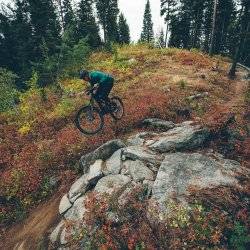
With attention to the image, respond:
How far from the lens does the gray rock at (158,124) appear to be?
43.7 feet

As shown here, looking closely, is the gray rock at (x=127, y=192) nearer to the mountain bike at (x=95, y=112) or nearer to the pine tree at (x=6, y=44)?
the mountain bike at (x=95, y=112)

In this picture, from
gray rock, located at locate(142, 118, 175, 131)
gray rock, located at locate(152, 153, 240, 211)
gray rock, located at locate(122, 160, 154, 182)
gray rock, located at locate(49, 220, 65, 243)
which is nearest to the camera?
gray rock, located at locate(152, 153, 240, 211)

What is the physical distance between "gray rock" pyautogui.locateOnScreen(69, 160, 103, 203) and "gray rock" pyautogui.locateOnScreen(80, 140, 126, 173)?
58 centimetres

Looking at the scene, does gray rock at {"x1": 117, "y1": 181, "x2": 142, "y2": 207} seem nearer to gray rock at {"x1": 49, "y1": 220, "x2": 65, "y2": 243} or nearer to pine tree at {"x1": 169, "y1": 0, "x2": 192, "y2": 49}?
gray rock at {"x1": 49, "y1": 220, "x2": 65, "y2": 243}

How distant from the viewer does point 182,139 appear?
11.4 metres

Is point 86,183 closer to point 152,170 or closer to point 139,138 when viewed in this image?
point 152,170

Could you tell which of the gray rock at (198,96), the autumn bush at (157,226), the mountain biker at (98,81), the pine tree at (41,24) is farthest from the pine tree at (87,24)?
the autumn bush at (157,226)

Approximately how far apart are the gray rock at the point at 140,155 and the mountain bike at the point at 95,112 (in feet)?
7.85

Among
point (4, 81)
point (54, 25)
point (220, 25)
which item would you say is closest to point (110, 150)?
point (4, 81)

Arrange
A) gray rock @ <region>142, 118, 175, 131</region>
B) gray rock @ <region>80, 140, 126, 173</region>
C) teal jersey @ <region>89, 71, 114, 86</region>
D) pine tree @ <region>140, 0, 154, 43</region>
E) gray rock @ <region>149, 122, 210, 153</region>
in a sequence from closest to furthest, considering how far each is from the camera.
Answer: gray rock @ <region>149, 122, 210, 153</region> < gray rock @ <region>80, 140, 126, 173</region> < teal jersey @ <region>89, 71, 114, 86</region> < gray rock @ <region>142, 118, 175, 131</region> < pine tree @ <region>140, 0, 154, 43</region>

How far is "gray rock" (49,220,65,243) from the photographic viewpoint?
9.16 m

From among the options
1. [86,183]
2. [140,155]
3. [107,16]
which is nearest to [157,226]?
[140,155]

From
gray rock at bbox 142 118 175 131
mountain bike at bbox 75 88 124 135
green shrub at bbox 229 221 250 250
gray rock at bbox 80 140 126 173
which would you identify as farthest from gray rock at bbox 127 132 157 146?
green shrub at bbox 229 221 250 250

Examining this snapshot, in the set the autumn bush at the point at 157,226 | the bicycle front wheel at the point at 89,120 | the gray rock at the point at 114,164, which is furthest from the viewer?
the bicycle front wheel at the point at 89,120
